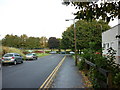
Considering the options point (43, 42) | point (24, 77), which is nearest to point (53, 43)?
point (43, 42)

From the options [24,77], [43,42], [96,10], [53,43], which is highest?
[43,42]

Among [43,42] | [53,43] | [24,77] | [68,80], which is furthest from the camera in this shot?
[43,42]

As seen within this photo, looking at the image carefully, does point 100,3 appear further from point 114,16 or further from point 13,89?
point 13,89

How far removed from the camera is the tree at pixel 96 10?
4992 millimetres

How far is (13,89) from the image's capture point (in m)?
7.35

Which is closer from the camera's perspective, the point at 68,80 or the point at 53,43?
the point at 68,80

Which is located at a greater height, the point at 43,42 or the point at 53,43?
the point at 43,42

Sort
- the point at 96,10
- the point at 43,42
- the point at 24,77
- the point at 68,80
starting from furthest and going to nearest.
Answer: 1. the point at 43,42
2. the point at 24,77
3. the point at 68,80
4. the point at 96,10

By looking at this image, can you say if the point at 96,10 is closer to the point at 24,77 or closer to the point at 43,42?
the point at 24,77

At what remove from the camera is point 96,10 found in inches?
201

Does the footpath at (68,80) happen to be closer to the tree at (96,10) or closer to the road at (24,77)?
the road at (24,77)

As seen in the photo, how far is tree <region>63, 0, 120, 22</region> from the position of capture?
499cm

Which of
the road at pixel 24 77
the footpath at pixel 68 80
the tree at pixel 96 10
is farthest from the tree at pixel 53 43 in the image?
the tree at pixel 96 10

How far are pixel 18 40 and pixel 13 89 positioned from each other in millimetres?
83860
